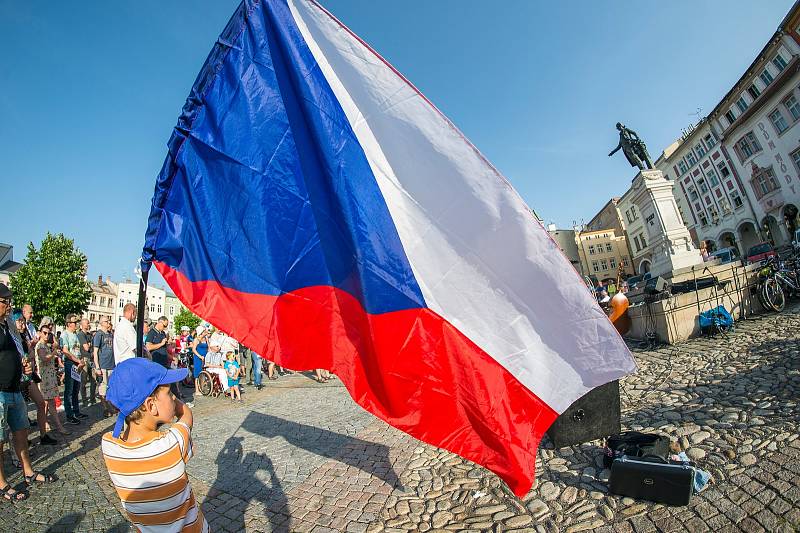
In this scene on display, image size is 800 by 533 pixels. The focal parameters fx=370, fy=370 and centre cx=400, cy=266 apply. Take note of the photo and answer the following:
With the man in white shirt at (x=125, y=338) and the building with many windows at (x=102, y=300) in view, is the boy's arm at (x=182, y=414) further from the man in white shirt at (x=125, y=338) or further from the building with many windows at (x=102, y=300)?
the building with many windows at (x=102, y=300)

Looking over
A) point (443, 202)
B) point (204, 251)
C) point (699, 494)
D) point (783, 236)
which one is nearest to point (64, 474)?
point (204, 251)

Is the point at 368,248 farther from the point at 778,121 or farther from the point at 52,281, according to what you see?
the point at 778,121

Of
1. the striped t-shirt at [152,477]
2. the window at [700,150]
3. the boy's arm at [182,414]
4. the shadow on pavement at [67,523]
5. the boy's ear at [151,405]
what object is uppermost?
the window at [700,150]

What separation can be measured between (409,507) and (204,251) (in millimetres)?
3111

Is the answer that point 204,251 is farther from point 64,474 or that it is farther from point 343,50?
point 64,474

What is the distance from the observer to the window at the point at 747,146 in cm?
3522

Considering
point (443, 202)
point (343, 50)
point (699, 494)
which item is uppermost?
point (343, 50)

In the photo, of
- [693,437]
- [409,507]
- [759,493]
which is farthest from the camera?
[693,437]

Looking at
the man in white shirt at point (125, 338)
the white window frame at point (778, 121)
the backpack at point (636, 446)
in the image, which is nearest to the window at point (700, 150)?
the white window frame at point (778, 121)

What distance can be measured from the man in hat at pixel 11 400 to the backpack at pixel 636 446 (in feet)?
20.7

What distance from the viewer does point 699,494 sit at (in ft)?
10.3

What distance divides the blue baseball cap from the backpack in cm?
398

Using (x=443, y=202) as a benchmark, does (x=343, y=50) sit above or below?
above

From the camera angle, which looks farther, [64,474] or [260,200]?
[64,474]
